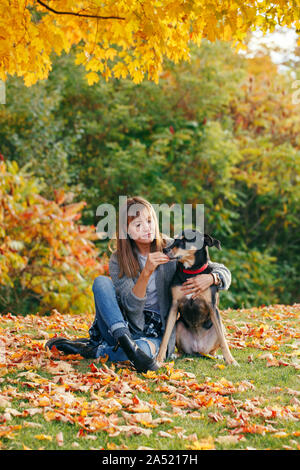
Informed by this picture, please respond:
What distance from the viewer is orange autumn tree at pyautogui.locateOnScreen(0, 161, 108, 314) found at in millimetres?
7934

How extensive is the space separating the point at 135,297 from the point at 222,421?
1368 millimetres

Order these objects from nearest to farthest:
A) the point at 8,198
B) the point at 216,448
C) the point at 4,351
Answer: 1. the point at 216,448
2. the point at 4,351
3. the point at 8,198

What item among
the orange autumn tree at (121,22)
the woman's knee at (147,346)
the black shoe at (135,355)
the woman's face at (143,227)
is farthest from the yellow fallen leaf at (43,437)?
the orange autumn tree at (121,22)

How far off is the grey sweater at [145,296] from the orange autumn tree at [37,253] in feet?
12.8

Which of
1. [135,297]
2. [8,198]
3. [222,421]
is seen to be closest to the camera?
[222,421]

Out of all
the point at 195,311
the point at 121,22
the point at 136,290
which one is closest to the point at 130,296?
the point at 136,290

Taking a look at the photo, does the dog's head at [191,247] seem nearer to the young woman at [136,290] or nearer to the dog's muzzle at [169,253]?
the dog's muzzle at [169,253]

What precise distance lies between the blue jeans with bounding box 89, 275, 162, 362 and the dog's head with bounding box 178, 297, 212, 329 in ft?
1.04

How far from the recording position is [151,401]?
3.29 m

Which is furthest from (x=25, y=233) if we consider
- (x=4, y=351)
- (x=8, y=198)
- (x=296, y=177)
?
(x=296, y=177)

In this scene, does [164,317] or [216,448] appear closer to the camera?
[216,448]

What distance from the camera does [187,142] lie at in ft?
39.2

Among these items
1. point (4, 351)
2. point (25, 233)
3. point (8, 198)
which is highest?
point (8, 198)

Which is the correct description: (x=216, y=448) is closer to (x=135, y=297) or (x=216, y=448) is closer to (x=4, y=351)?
(x=135, y=297)
